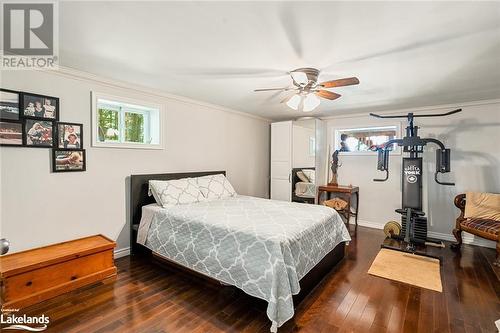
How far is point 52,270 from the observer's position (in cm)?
228

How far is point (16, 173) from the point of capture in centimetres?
242

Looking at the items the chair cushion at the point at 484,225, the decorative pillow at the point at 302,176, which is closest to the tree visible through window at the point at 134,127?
the decorative pillow at the point at 302,176

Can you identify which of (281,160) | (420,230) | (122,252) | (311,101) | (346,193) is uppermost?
(311,101)

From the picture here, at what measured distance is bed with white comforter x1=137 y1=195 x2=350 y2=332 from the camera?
77.5 inches

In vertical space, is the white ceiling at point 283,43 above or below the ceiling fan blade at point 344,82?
above

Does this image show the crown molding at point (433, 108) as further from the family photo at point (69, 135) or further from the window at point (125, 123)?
the family photo at point (69, 135)

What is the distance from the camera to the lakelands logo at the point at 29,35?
1685 millimetres

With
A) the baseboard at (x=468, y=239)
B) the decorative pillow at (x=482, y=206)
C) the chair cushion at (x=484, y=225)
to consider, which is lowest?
the baseboard at (x=468, y=239)

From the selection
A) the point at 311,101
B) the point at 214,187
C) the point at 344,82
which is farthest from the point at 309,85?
the point at 214,187

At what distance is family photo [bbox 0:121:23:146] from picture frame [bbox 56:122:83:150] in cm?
31

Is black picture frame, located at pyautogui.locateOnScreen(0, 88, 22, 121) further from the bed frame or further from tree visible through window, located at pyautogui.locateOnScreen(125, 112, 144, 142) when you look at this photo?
the bed frame

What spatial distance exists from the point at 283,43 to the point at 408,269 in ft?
9.82

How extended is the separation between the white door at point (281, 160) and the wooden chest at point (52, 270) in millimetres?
3387

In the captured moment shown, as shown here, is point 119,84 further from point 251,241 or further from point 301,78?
point 251,241
